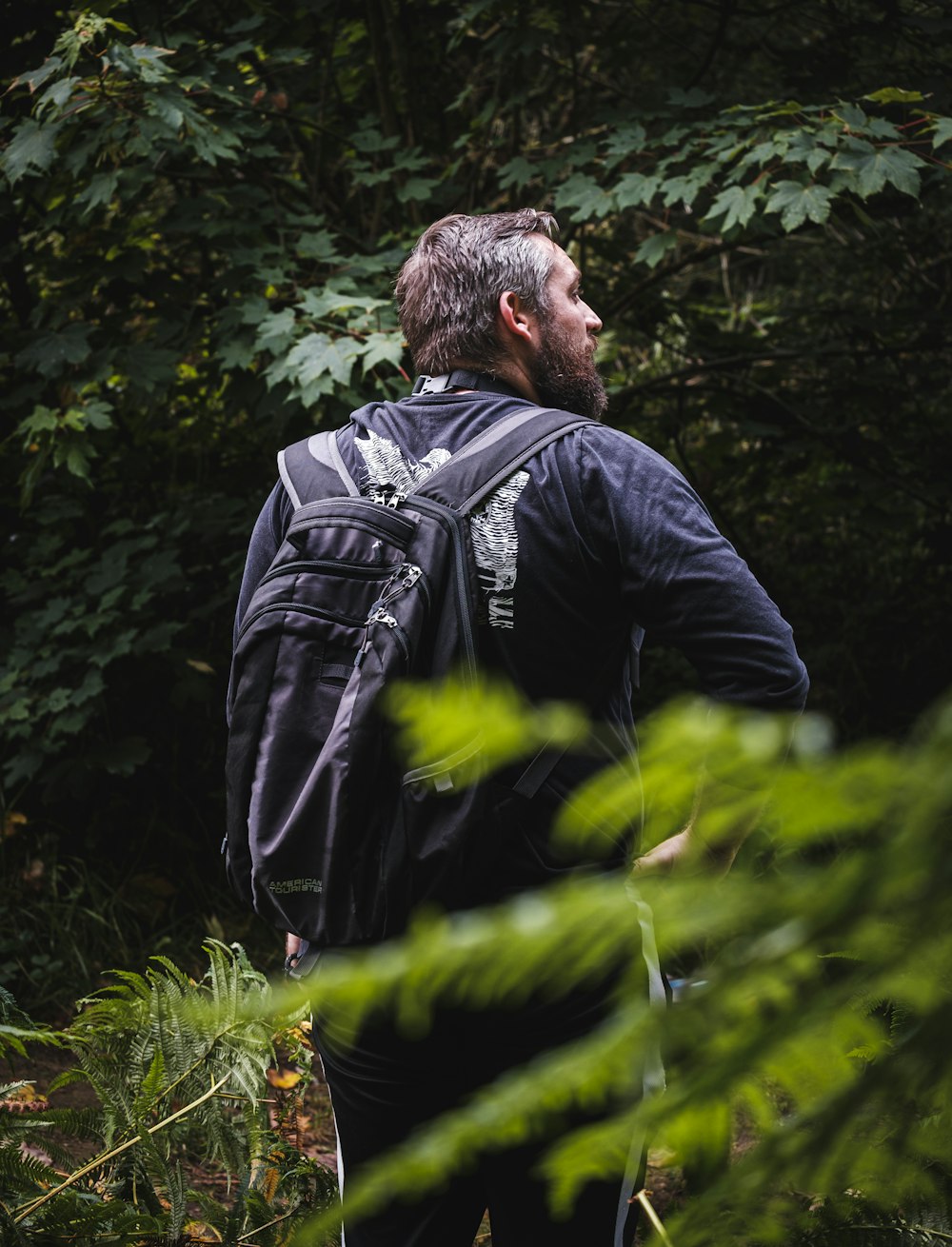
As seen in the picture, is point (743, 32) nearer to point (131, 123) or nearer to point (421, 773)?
point (131, 123)

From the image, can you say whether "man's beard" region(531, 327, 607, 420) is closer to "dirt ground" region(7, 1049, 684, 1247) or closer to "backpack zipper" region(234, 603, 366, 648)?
"backpack zipper" region(234, 603, 366, 648)

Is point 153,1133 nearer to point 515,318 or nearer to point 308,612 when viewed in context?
point 308,612

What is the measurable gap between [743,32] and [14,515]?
3.90 m

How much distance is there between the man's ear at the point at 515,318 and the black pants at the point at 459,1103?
951 millimetres

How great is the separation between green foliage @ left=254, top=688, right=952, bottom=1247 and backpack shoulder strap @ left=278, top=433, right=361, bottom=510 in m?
1.07

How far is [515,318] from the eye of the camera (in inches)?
64.1

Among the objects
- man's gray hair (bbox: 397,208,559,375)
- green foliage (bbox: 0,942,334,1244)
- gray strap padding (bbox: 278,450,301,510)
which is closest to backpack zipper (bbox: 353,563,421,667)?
gray strap padding (bbox: 278,450,301,510)

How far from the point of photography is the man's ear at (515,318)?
1.61 m

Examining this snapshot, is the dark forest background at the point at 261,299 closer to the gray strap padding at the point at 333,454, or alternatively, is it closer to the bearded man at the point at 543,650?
the gray strap padding at the point at 333,454

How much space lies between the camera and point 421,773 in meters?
1.31

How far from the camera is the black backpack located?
1329 mm

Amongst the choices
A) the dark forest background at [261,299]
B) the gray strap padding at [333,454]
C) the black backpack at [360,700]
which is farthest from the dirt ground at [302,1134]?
the gray strap padding at [333,454]

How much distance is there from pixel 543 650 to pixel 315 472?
1.37 ft

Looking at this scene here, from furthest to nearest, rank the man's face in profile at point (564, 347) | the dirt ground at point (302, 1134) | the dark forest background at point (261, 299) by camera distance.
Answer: the dark forest background at point (261, 299), the dirt ground at point (302, 1134), the man's face in profile at point (564, 347)
